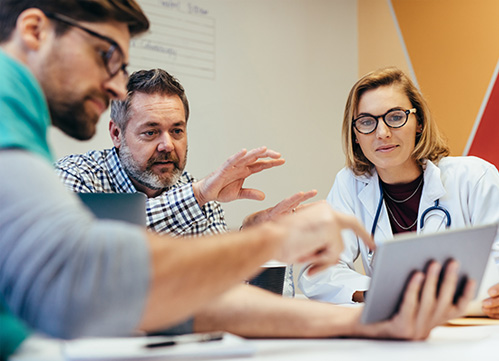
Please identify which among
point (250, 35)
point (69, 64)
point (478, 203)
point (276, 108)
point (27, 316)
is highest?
point (250, 35)

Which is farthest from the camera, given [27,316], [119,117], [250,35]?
[250,35]

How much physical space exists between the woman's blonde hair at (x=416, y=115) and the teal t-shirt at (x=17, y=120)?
1.81 meters

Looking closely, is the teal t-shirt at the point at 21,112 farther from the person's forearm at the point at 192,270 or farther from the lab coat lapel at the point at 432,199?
the lab coat lapel at the point at 432,199

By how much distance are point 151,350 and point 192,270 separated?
199 millimetres

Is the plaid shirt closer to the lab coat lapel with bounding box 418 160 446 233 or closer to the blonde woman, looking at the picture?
the blonde woman

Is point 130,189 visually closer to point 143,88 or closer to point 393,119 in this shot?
point 143,88

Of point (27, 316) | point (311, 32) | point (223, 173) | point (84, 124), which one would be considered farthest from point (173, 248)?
point (311, 32)

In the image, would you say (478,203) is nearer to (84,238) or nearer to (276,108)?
(276,108)

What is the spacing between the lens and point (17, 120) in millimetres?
642

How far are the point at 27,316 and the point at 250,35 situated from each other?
2860 mm

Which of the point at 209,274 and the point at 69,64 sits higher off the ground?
the point at 69,64

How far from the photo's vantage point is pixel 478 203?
205cm

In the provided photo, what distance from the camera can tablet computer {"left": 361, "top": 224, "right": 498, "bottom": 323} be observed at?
805 mm

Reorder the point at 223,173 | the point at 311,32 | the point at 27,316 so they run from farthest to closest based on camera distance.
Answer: the point at 311,32 → the point at 223,173 → the point at 27,316
